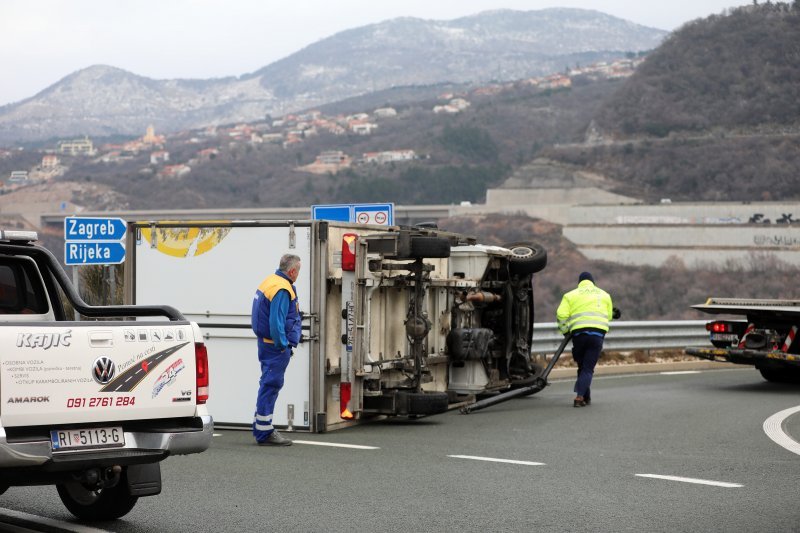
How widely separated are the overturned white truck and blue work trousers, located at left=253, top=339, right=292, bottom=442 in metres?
1.08

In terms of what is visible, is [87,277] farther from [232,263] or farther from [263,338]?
[263,338]

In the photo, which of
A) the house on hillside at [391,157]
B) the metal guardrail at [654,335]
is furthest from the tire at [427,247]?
the house on hillside at [391,157]

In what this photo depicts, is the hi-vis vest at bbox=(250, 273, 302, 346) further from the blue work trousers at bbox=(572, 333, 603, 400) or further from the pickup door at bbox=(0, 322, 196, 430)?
the blue work trousers at bbox=(572, 333, 603, 400)

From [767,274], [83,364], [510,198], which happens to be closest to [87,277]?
[83,364]

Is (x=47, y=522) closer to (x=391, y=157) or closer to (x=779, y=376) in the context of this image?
(x=779, y=376)

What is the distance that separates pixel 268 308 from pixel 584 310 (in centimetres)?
549

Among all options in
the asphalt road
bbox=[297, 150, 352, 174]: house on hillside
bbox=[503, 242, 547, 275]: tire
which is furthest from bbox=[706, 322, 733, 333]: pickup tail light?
bbox=[297, 150, 352, 174]: house on hillside

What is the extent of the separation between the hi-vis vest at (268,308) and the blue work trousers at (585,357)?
4.89 m

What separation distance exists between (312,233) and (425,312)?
1975 mm

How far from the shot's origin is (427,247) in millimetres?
13070

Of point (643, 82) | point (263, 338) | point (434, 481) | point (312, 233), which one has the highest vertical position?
point (643, 82)

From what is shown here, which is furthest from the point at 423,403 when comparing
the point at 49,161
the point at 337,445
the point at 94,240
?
the point at 49,161

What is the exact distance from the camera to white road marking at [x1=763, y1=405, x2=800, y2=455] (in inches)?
468

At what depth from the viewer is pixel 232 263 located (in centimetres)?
1337
